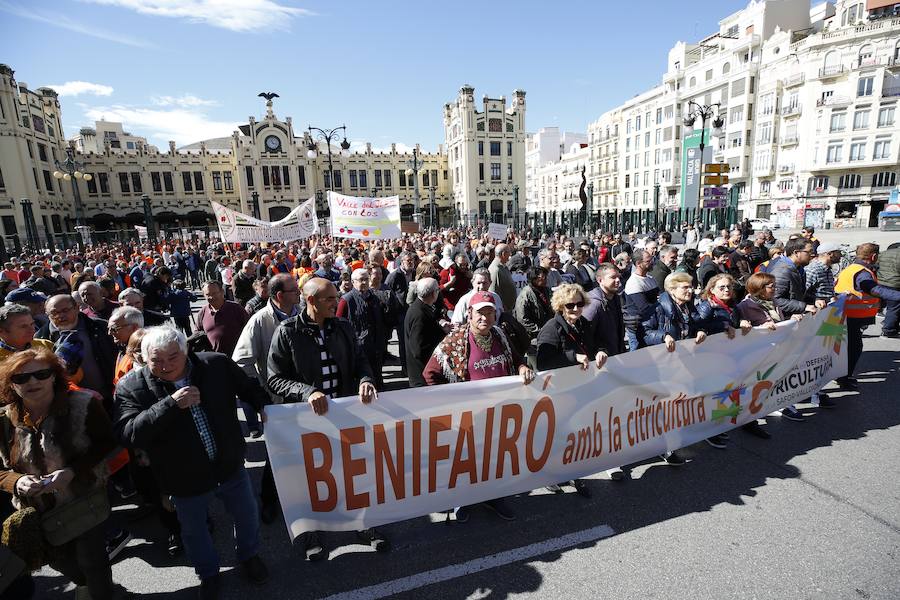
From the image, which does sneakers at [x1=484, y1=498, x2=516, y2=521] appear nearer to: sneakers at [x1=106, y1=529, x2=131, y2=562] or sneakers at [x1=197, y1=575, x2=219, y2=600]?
sneakers at [x1=197, y1=575, x2=219, y2=600]

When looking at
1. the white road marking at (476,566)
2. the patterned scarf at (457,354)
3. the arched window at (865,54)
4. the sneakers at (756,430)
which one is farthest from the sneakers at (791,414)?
the arched window at (865,54)

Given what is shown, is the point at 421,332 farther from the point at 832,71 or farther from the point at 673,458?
the point at 832,71

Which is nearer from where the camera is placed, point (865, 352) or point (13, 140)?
point (865, 352)

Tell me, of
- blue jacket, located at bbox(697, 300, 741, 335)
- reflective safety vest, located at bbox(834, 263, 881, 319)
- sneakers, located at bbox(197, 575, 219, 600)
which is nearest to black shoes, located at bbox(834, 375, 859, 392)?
reflective safety vest, located at bbox(834, 263, 881, 319)

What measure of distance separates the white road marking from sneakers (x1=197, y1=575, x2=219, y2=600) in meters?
0.74

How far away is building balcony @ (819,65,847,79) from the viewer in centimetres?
4169

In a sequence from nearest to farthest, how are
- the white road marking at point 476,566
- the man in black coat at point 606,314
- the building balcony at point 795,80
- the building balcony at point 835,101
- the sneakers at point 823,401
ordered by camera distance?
1. the white road marking at point 476,566
2. the man in black coat at point 606,314
3. the sneakers at point 823,401
4. the building balcony at point 835,101
5. the building balcony at point 795,80

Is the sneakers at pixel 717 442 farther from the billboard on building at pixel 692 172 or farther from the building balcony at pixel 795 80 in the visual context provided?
the building balcony at pixel 795 80

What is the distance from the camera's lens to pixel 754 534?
3.38 m

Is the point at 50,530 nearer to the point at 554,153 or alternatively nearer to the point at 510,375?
the point at 510,375

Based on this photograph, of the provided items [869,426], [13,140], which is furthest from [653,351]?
[13,140]

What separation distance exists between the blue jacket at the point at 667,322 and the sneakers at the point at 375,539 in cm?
307

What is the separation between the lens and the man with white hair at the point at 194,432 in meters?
2.62

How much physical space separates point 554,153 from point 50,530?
119204mm
